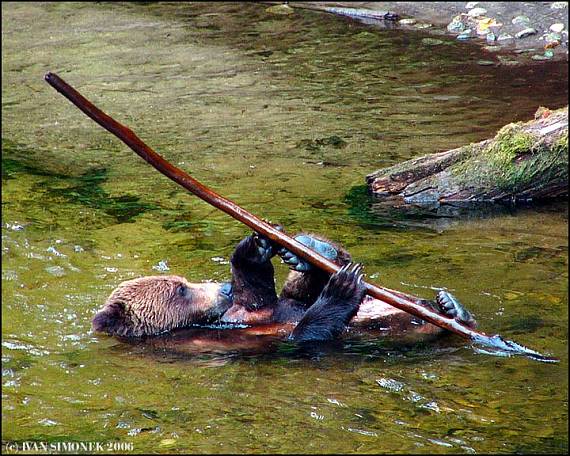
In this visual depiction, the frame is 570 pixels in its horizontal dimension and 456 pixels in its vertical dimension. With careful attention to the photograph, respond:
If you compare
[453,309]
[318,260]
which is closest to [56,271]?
[318,260]

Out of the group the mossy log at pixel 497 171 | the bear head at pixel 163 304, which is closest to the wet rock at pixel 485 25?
the mossy log at pixel 497 171

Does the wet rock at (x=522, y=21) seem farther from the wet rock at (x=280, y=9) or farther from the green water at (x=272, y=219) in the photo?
the wet rock at (x=280, y=9)

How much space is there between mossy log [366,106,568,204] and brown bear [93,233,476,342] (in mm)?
2593

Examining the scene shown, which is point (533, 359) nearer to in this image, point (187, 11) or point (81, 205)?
point (81, 205)

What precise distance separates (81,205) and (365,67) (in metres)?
6.63

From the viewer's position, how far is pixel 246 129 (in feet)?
40.9

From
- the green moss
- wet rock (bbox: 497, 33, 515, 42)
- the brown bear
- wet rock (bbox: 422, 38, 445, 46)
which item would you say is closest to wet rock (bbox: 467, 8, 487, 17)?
wet rock (bbox: 497, 33, 515, 42)

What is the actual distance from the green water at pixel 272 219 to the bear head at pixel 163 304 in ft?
0.90

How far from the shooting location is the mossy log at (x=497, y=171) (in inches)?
363

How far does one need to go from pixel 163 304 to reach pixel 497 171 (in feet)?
12.3

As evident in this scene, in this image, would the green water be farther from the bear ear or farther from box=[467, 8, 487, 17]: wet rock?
box=[467, 8, 487, 17]: wet rock

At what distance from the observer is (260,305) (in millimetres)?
7113

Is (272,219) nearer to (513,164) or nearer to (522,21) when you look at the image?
(513,164)

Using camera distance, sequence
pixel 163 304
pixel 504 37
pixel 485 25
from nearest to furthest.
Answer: pixel 163 304
pixel 504 37
pixel 485 25
